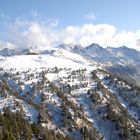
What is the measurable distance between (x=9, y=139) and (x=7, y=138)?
1.92m

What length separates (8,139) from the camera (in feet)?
557

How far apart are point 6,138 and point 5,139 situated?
0.94 metres

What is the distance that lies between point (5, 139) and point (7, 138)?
8.72 ft

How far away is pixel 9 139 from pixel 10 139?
2813 mm

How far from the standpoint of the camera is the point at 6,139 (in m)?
172

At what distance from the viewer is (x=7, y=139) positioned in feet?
560

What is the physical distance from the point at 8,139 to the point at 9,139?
526mm

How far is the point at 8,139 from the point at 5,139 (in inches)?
162

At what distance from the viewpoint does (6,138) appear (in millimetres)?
172875

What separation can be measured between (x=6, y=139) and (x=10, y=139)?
6.90ft

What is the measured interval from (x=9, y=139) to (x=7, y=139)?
4.67 ft

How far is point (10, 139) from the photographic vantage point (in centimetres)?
17262

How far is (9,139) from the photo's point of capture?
6688 inches

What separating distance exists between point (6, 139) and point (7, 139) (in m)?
1.74
